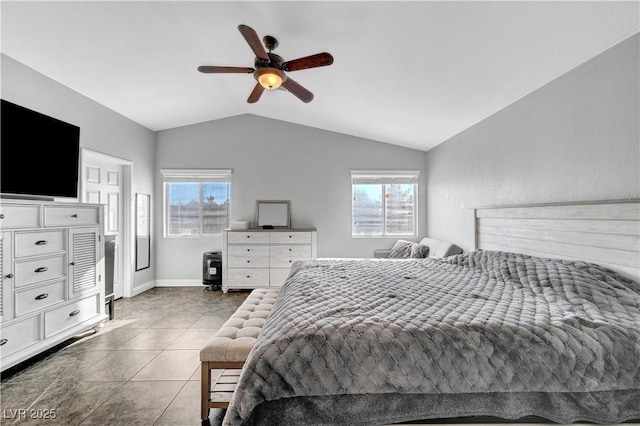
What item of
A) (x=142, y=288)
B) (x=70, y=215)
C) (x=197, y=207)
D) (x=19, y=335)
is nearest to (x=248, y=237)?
(x=197, y=207)

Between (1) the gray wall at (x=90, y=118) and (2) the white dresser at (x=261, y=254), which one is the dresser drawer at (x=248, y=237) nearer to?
(2) the white dresser at (x=261, y=254)

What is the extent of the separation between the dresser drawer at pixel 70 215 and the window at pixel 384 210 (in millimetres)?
3624

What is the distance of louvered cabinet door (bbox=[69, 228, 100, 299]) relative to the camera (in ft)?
9.03

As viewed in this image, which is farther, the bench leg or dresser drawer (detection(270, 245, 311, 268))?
dresser drawer (detection(270, 245, 311, 268))

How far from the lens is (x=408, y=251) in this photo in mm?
4562

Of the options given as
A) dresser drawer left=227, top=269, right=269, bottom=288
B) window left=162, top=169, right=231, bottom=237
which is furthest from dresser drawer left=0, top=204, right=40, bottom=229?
window left=162, top=169, right=231, bottom=237

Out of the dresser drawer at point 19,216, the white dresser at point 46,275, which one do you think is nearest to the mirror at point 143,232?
the white dresser at point 46,275

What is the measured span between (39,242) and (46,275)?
28cm

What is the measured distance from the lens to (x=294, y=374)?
1174 millimetres

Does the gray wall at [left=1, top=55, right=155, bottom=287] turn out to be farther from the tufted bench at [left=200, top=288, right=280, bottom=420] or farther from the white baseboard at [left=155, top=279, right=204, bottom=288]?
the tufted bench at [left=200, top=288, right=280, bottom=420]

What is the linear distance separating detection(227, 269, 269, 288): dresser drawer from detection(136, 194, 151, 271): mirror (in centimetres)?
141

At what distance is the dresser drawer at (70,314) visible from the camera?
99.0 inches

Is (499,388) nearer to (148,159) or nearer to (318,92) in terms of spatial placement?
(318,92)

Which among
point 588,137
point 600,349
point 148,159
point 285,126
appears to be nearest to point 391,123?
point 285,126
